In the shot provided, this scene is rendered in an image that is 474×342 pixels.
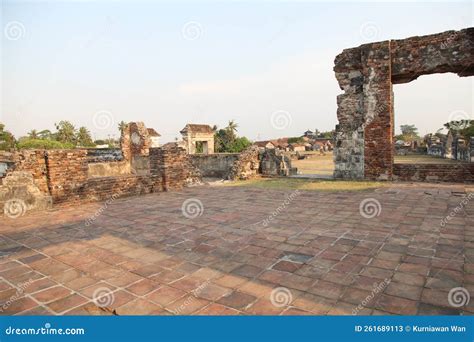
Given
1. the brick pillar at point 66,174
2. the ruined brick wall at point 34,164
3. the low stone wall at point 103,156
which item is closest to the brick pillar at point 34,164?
the ruined brick wall at point 34,164

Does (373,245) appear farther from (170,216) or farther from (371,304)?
(170,216)

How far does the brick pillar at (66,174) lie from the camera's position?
7.47 metres

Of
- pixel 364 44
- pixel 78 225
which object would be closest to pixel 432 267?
pixel 78 225

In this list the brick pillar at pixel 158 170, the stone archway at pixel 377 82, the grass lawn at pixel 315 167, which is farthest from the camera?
the grass lawn at pixel 315 167

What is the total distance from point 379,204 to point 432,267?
3.46m

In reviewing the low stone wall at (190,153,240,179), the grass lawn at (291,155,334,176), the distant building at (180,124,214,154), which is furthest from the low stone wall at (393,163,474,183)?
the distant building at (180,124,214,154)

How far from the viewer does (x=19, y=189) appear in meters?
6.92

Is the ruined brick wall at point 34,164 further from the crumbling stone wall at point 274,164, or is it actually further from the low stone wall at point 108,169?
the crumbling stone wall at point 274,164

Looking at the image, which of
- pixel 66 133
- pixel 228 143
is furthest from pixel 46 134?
pixel 228 143

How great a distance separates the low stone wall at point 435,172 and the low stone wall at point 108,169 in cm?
1244

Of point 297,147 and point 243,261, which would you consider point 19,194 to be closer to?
point 243,261

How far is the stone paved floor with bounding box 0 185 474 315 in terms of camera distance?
2.76 metres

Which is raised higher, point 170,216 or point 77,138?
point 77,138

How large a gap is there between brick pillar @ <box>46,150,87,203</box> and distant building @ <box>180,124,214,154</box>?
23.9m
